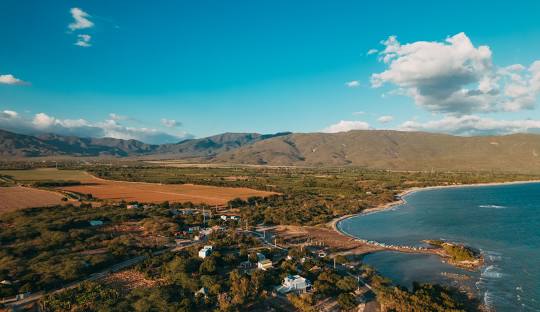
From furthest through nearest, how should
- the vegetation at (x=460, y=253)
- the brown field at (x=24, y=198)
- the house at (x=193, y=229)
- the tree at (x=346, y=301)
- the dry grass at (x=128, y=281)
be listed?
the brown field at (x=24, y=198) → the house at (x=193, y=229) → the vegetation at (x=460, y=253) → the dry grass at (x=128, y=281) → the tree at (x=346, y=301)

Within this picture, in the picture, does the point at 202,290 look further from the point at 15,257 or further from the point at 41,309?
the point at 15,257

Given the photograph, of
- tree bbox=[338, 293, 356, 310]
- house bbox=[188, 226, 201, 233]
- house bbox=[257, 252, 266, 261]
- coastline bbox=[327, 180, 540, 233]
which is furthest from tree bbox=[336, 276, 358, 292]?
house bbox=[188, 226, 201, 233]

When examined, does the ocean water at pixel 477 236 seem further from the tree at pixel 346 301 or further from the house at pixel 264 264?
the house at pixel 264 264

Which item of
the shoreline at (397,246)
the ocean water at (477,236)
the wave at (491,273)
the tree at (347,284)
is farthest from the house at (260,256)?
the wave at (491,273)

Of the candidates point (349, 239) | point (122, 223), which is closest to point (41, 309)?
point (122, 223)

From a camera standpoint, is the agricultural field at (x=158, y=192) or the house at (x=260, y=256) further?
Answer: the agricultural field at (x=158, y=192)

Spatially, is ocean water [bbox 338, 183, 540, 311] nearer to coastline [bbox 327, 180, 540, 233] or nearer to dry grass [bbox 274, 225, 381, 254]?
coastline [bbox 327, 180, 540, 233]
